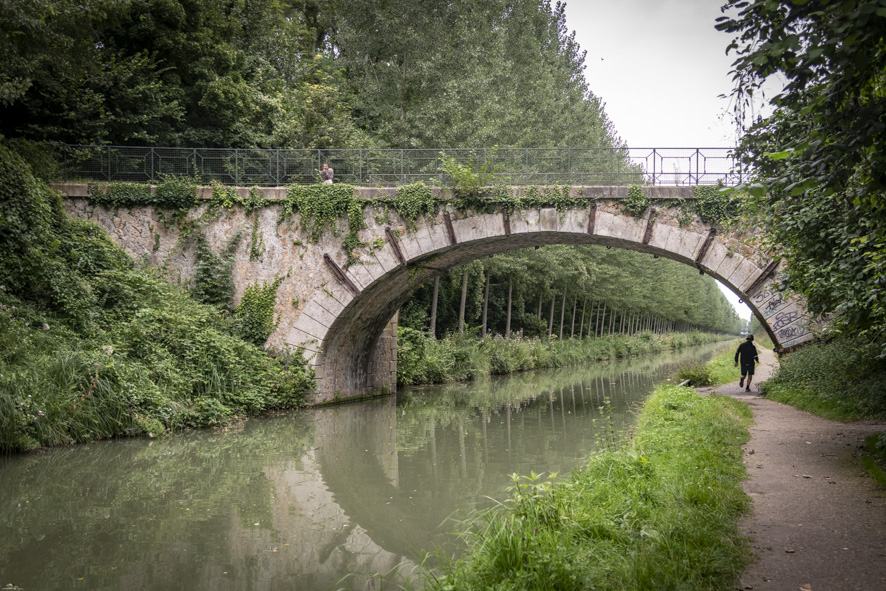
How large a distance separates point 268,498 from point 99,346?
226 inches

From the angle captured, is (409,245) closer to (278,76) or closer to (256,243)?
(256,243)

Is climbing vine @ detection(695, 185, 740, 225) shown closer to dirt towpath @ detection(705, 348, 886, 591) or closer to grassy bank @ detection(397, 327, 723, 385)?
dirt towpath @ detection(705, 348, 886, 591)

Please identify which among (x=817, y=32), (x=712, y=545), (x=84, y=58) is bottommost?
(x=712, y=545)

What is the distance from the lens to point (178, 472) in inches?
354

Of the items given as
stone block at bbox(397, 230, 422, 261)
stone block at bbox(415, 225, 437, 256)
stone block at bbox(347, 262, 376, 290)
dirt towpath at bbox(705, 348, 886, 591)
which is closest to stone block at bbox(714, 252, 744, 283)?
dirt towpath at bbox(705, 348, 886, 591)

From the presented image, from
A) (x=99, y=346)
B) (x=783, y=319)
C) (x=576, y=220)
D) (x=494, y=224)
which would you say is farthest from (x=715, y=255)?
(x=99, y=346)

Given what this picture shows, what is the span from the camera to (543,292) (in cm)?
3309

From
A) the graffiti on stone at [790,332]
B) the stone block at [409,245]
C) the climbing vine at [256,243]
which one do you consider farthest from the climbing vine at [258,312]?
the graffiti on stone at [790,332]

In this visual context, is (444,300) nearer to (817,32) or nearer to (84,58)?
(84,58)

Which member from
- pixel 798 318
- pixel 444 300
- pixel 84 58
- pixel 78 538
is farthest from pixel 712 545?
pixel 444 300

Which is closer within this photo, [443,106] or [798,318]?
[798,318]

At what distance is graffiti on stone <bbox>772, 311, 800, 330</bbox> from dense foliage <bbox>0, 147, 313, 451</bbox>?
973cm

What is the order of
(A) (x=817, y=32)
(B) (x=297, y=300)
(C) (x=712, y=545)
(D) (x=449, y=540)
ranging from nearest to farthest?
(A) (x=817, y=32) < (C) (x=712, y=545) < (D) (x=449, y=540) < (B) (x=297, y=300)

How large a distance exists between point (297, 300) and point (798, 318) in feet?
34.1
